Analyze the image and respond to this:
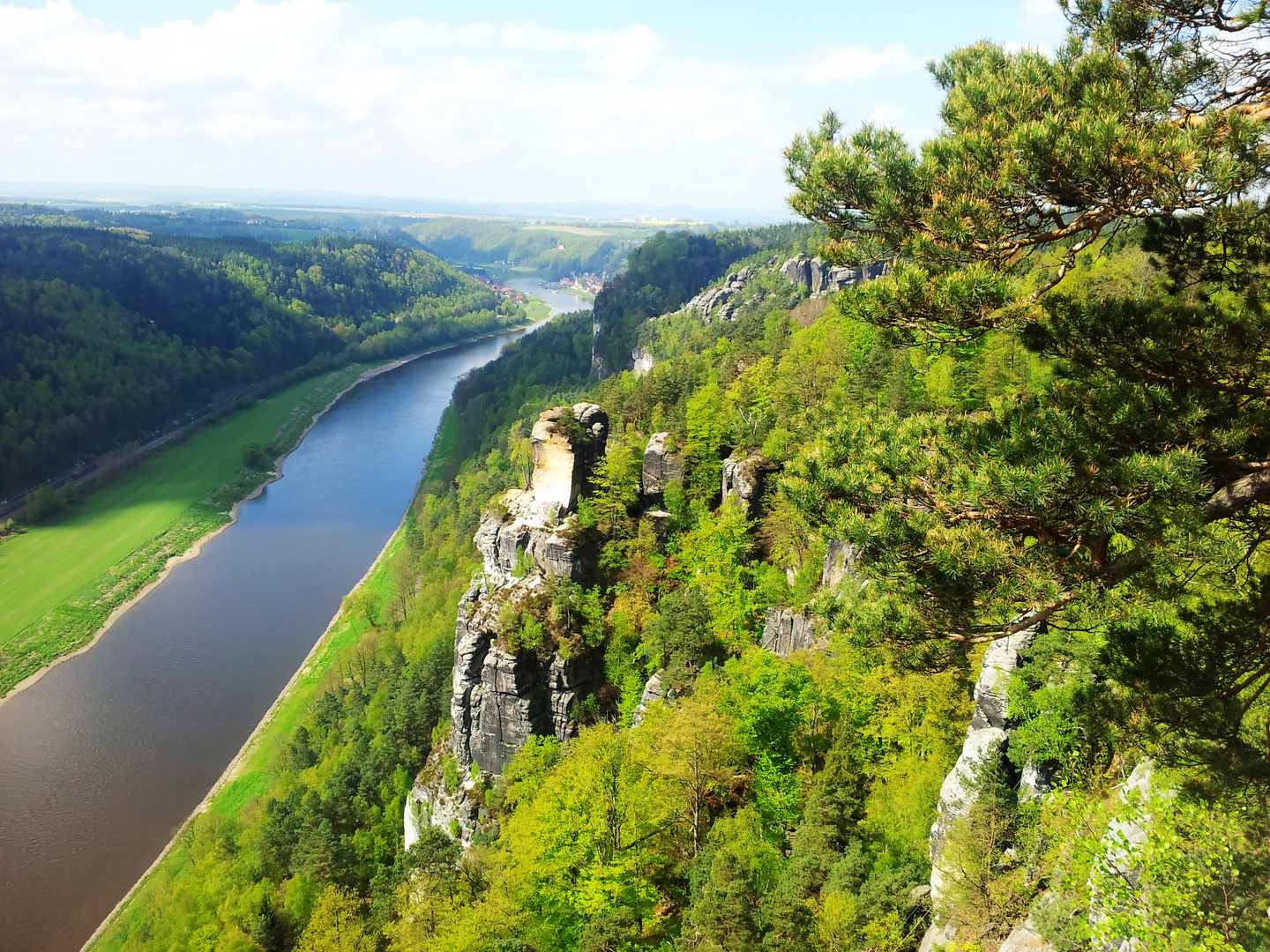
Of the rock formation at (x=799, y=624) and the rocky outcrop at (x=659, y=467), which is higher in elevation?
the rocky outcrop at (x=659, y=467)

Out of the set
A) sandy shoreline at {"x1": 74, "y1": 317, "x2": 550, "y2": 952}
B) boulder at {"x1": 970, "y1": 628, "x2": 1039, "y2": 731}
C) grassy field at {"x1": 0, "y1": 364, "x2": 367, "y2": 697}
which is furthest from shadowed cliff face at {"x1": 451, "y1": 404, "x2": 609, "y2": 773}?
grassy field at {"x1": 0, "y1": 364, "x2": 367, "y2": 697}

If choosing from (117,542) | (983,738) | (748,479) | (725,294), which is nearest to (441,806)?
(748,479)

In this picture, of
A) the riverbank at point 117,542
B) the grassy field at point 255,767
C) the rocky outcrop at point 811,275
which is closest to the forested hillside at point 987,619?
the grassy field at point 255,767

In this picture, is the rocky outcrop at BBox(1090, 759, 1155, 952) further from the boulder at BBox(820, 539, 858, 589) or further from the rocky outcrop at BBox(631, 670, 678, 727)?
the rocky outcrop at BBox(631, 670, 678, 727)

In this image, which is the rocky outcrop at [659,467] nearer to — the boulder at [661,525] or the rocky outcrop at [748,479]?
the boulder at [661,525]

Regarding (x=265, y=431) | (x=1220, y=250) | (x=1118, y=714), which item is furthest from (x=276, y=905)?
(x=265, y=431)
